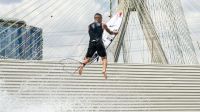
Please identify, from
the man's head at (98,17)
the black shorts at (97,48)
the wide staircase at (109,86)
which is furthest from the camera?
the wide staircase at (109,86)

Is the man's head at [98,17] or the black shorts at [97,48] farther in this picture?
the black shorts at [97,48]

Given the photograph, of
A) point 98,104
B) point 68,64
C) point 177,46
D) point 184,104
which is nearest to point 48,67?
point 68,64

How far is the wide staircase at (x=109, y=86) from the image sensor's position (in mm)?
14930

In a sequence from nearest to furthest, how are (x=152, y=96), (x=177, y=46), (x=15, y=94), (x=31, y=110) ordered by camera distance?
1. (x=31, y=110)
2. (x=15, y=94)
3. (x=152, y=96)
4. (x=177, y=46)

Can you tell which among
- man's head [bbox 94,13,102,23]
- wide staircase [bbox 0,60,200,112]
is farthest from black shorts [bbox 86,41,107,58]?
wide staircase [bbox 0,60,200,112]

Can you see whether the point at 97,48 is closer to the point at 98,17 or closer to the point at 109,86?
the point at 98,17

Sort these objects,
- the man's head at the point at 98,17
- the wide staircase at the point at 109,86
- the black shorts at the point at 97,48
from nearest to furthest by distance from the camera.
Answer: the man's head at the point at 98,17 → the black shorts at the point at 97,48 → the wide staircase at the point at 109,86

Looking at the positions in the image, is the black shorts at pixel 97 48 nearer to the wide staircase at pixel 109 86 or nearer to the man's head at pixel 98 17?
→ the man's head at pixel 98 17

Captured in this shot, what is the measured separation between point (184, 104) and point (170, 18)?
518cm

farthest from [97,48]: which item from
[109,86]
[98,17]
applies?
[109,86]

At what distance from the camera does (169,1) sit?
20.9 meters

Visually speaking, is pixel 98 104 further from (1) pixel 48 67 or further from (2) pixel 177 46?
(2) pixel 177 46

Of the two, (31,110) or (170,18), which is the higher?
(170,18)

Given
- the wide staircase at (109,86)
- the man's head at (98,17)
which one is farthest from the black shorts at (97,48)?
the wide staircase at (109,86)
